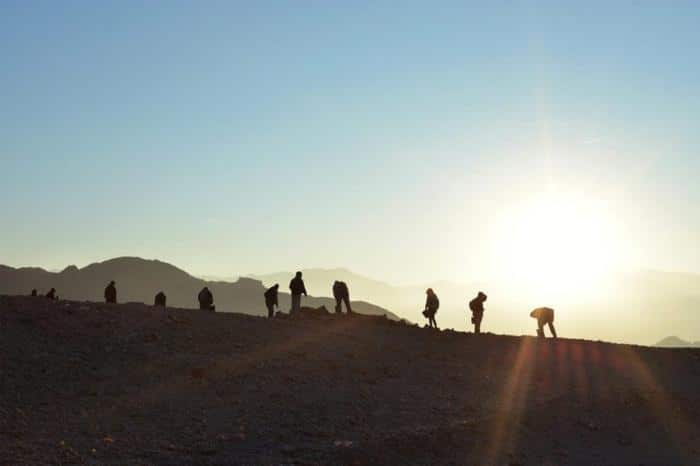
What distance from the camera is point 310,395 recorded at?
22.5m

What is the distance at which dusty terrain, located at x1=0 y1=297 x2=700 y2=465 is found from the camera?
18.3 m

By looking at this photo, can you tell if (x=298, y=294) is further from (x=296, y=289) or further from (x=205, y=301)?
(x=205, y=301)

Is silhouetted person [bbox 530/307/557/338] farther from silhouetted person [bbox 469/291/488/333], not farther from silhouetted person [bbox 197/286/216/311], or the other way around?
silhouetted person [bbox 197/286/216/311]

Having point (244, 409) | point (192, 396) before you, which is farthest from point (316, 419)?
point (192, 396)

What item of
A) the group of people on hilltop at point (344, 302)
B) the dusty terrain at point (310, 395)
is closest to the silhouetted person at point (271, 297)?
the group of people on hilltop at point (344, 302)

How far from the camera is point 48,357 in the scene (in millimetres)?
23125

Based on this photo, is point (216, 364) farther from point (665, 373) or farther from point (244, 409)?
point (665, 373)

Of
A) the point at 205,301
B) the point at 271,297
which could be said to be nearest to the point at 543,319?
the point at 271,297

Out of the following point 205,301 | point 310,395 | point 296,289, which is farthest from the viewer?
point 205,301

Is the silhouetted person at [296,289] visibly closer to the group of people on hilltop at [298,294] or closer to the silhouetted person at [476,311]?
the group of people on hilltop at [298,294]

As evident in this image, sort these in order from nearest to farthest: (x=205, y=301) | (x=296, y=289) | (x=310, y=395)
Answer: (x=310, y=395)
(x=296, y=289)
(x=205, y=301)

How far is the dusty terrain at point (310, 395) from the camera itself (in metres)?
18.3

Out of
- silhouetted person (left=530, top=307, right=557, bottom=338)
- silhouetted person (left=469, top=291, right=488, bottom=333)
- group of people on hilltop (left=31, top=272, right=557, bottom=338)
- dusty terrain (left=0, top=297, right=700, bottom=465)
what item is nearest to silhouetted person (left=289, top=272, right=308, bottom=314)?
group of people on hilltop (left=31, top=272, right=557, bottom=338)

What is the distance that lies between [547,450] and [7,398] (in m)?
14.6
